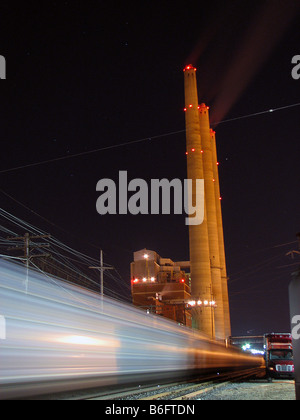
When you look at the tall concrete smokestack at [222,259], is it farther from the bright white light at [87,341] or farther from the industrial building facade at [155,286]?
the bright white light at [87,341]

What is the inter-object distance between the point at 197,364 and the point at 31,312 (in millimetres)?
18536

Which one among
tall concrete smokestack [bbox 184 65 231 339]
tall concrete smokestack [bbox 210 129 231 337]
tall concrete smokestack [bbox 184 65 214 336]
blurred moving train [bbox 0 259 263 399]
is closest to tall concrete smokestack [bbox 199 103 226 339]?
tall concrete smokestack [bbox 184 65 231 339]

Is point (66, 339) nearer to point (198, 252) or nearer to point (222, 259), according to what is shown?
point (198, 252)

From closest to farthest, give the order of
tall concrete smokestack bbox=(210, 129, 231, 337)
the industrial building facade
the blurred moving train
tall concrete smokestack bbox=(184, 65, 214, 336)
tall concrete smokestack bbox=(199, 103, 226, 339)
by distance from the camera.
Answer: the blurred moving train, tall concrete smokestack bbox=(184, 65, 214, 336), tall concrete smokestack bbox=(199, 103, 226, 339), the industrial building facade, tall concrete smokestack bbox=(210, 129, 231, 337)

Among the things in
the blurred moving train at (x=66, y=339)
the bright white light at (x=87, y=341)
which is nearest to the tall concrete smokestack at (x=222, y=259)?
the blurred moving train at (x=66, y=339)

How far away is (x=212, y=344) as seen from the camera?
3334 centimetres

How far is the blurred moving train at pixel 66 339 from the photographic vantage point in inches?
342

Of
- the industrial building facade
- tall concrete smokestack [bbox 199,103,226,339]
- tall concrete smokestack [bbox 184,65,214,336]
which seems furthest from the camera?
the industrial building facade

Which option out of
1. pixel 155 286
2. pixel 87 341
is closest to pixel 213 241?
pixel 155 286

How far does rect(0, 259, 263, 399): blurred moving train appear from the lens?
868cm

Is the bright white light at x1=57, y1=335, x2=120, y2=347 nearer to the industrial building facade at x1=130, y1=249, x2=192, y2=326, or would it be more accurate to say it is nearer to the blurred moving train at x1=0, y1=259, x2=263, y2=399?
the blurred moving train at x1=0, y1=259, x2=263, y2=399

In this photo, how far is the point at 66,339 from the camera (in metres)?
10.7
